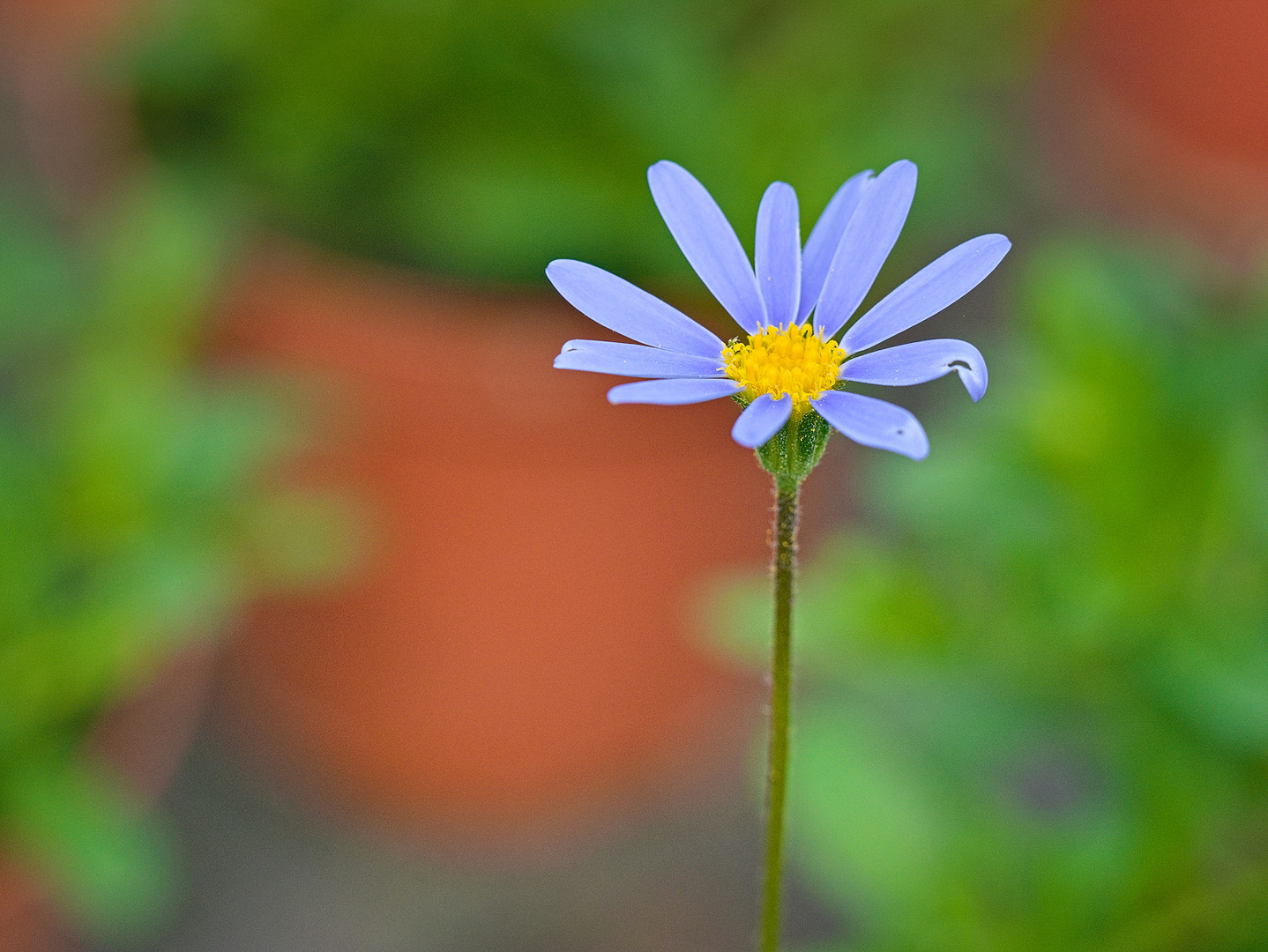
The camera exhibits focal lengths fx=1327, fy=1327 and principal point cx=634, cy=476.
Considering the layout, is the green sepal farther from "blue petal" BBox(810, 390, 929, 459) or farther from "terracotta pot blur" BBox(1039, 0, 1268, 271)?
"terracotta pot blur" BBox(1039, 0, 1268, 271)

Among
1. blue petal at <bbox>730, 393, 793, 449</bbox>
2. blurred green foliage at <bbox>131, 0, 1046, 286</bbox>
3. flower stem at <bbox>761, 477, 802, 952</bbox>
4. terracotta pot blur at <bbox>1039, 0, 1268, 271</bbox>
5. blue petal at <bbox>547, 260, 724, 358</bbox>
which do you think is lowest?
flower stem at <bbox>761, 477, 802, 952</bbox>

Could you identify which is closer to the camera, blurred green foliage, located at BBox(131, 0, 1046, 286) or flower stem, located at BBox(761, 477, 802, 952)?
flower stem, located at BBox(761, 477, 802, 952)

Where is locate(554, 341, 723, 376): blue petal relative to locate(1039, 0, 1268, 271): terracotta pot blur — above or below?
below

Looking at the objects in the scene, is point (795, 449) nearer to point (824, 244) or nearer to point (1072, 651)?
point (824, 244)

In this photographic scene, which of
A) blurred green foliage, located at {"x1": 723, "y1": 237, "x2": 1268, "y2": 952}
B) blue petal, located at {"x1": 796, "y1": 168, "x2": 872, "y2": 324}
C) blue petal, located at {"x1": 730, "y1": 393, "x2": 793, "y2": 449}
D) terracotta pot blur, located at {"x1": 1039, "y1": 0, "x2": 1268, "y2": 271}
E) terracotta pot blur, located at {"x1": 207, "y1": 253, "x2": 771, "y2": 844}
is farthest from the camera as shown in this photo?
terracotta pot blur, located at {"x1": 1039, "y1": 0, "x2": 1268, "y2": 271}

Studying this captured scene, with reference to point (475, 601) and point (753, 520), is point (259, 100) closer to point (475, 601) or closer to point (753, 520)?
point (475, 601)

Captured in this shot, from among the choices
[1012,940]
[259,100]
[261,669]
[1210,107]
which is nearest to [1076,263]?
[1012,940]

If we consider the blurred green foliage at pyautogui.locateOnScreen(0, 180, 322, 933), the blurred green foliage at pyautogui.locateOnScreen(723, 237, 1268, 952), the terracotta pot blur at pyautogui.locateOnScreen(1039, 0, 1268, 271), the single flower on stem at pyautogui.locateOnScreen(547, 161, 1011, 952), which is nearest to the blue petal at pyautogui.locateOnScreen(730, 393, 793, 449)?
the single flower on stem at pyautogui.locateOnScreen(547, 161, 1011, 952)

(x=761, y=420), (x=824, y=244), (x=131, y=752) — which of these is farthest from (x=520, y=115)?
(x=761, y=420)
